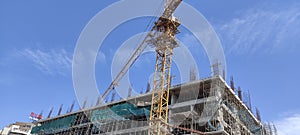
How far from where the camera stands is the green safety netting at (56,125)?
39200 mm

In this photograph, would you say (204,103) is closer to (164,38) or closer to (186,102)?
(186,102)

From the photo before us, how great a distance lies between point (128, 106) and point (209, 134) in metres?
12.0

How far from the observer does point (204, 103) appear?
996 inches

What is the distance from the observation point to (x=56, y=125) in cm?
4097

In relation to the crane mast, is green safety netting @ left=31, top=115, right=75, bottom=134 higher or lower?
lower

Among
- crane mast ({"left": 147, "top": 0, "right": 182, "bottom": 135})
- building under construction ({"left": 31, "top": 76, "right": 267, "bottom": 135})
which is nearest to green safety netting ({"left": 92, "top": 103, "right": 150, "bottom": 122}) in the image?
building under construction ({"left": 31, "top": 76, "right": 267, "bottom": 135})

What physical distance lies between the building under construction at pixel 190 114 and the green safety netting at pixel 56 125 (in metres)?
4.54

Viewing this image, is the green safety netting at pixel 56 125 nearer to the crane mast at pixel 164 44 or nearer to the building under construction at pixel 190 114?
the building under construction at pixel 190 114

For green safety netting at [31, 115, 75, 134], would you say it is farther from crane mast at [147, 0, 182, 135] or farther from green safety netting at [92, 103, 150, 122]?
crane mast at [147, 0, 182, 135]

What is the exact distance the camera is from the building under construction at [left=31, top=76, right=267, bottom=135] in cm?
2458

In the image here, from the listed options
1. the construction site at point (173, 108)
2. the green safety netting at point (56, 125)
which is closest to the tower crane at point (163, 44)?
the construction site at point (173, 108)

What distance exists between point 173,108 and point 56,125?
80.2 feet

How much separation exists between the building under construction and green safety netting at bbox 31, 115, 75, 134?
4538mm

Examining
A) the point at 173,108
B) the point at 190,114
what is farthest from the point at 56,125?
the point at 190,114
